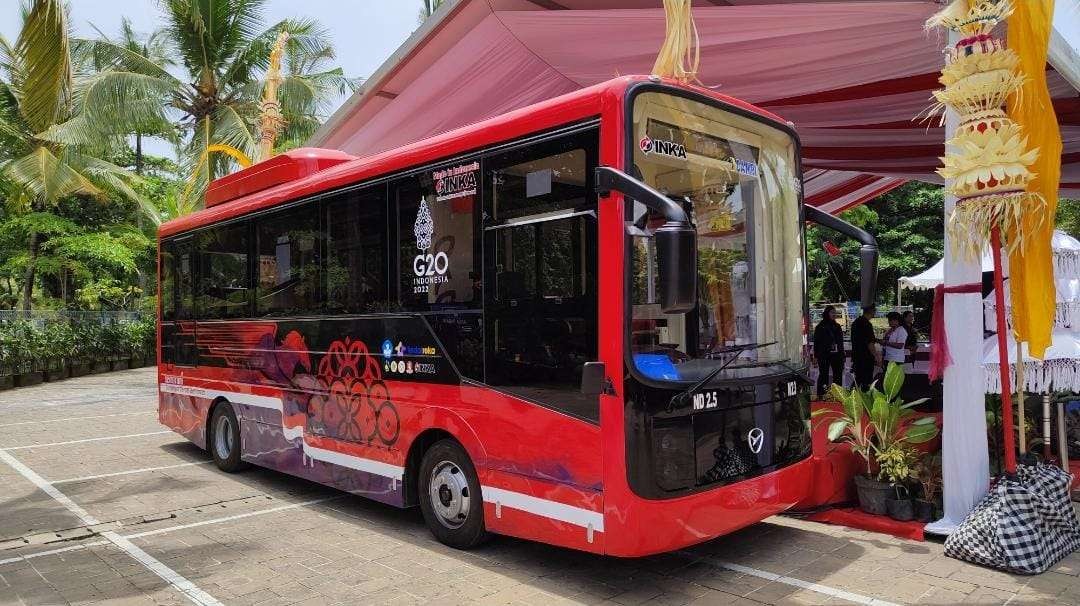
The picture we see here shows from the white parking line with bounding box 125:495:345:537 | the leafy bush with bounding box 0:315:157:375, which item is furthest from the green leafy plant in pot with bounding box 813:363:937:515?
the leafy bush with bounding box 0:315:157:375

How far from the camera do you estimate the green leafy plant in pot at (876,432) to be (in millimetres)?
6094

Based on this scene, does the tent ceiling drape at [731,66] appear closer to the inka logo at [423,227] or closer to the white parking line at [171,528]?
the inka logo at [423,227]

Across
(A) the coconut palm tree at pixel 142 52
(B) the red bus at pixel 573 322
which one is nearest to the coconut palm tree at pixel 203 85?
(A) the coconut palm tree at pixel 142 52

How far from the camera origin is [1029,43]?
5156 mm

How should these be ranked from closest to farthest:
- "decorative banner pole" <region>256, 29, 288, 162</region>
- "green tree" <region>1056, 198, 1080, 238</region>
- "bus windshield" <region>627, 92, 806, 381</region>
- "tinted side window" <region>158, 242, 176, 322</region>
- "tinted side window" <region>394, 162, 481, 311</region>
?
"bus windshield" <region>627, 92, 806, 381</region>
"tinted side window" <region>394, 162, 481, 311</region>
"tinted side window" <region>158, 242, 176, 322</region>
"decorative banner pole" <region>256, 29, 288, 162</region>
"green tree" <region>1056, 198, 1080, 238</region>

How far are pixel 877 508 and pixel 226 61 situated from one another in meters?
20.0

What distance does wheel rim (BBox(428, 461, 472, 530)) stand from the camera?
18.4ft

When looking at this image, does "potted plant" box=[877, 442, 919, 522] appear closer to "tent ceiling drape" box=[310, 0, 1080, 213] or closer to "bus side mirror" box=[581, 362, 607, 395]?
"bus side mirror" box=[581, 362, 607, 395]

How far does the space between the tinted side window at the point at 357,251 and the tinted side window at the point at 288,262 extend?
0.26m

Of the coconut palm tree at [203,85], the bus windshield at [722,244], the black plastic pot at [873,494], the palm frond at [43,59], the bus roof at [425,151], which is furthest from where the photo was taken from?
the coconut palm tree at [203,85]

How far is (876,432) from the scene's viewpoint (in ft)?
20.4

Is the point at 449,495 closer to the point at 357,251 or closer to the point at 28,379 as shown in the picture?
the point at 357,251

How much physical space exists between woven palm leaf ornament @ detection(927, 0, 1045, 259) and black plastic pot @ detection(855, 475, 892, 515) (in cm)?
198

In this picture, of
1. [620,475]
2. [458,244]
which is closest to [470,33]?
[458,244]
